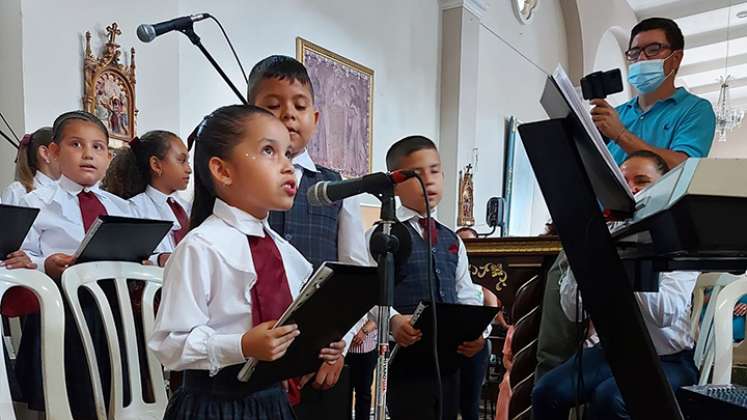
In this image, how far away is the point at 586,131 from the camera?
0.74 meters

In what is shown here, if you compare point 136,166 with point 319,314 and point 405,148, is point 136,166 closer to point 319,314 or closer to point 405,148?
point 405,148

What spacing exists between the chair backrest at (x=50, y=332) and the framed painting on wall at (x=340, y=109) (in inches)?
86.1

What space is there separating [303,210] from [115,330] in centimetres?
48

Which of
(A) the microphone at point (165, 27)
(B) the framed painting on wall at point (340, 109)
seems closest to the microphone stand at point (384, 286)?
(A) the microphone at point (165, 27)

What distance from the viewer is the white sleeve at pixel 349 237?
1182 millimetres

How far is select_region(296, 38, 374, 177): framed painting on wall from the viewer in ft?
10.6

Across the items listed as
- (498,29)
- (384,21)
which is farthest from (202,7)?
(498,29)

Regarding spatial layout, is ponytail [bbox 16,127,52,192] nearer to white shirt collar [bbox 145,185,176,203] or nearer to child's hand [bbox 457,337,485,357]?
white shirt collar [bbox 145,185,176,203]

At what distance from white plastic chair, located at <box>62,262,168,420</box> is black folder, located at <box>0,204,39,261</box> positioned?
307 mm

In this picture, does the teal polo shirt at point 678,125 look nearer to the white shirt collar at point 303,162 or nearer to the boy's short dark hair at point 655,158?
the boy's short dark hair at point 655,158

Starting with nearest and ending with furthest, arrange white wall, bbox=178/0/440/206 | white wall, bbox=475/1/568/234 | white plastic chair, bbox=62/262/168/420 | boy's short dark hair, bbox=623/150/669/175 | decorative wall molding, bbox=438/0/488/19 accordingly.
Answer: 1. white plastic chair, bbox=62/262/168/420
2. boy's short dark hair, bbox=623/150/669/175
3. white wall, bbox=178/0/440/206
4. decorative wall molding, bbox=438/0/488/19
5. white wall, bbox=475/1/568/234

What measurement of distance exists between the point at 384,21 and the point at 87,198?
8.86 ft

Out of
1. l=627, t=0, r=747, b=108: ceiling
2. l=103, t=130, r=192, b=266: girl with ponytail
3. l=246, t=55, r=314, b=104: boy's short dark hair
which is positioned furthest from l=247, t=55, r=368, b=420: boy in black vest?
l=627, t=0, r=747, b=108: ceiling

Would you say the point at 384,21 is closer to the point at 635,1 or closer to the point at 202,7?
the point at 202,7
